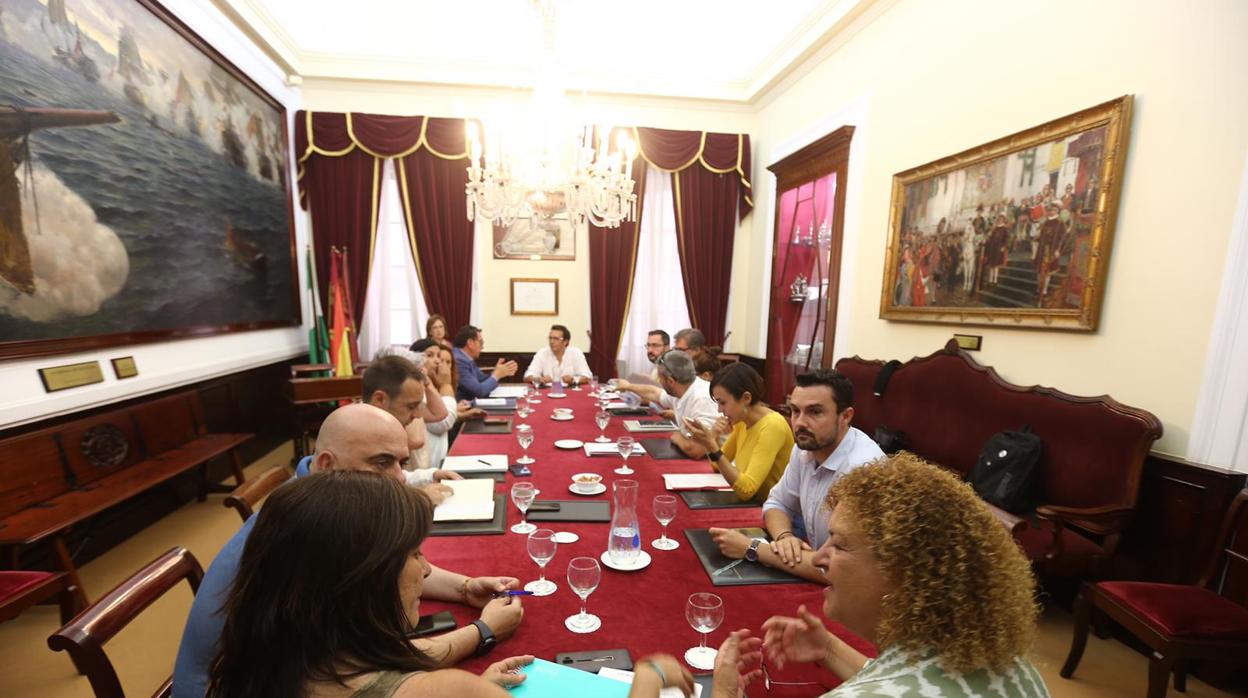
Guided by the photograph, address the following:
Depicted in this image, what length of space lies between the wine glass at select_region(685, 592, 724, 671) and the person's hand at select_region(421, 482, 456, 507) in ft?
3.98

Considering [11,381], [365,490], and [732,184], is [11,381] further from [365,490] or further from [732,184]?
[732,184]

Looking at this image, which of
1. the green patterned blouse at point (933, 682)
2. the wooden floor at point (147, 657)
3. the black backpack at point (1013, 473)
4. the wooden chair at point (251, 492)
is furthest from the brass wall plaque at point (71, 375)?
the black backpack at point (1013, 473)

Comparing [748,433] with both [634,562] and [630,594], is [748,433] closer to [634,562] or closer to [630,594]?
[634,562]

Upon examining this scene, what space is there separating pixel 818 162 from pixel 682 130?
2.03 meters

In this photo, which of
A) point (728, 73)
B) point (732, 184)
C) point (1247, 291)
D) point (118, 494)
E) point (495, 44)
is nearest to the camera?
point (1247, 291)

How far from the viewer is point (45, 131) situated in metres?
2.85

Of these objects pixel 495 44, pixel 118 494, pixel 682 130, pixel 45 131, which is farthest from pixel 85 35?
pixel 682 130

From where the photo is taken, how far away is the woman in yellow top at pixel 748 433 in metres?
2.35

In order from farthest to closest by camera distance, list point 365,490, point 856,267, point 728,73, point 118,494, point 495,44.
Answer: point 728,73, point 495,44, point 856,267, point 118,494, point 365,490

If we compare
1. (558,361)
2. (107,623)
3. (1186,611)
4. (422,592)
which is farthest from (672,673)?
(558,361)

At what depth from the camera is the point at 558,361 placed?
569 centimetres

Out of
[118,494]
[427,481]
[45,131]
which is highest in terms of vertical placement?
[45,131]

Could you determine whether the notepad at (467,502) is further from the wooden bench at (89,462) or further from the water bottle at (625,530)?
the wooden bench at (89,462)

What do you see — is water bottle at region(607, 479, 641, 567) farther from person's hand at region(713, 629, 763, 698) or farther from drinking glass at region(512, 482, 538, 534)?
person's hand at region(713, 629, 763, 698)
